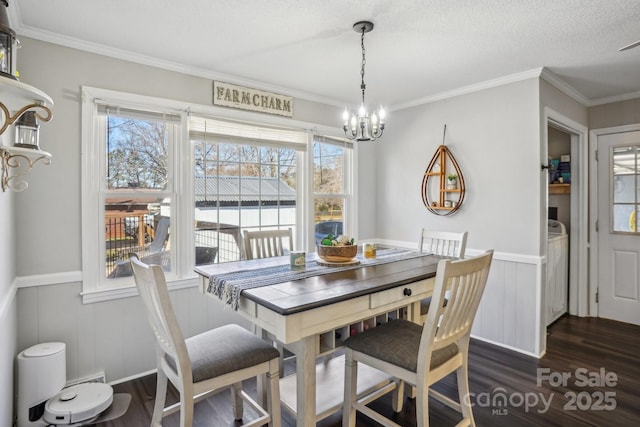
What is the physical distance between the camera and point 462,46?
252 cm

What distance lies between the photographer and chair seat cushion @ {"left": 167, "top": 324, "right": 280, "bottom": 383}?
1.61 metres

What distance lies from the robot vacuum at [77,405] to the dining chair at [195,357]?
22.0 inches

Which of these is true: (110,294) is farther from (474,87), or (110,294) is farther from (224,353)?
(474,87)

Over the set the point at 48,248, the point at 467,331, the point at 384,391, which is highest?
the point at 48,248

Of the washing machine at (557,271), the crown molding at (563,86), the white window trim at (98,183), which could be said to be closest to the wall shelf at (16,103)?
the white window trim at (98,183)

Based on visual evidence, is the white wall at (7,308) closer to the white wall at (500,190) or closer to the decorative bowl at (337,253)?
the decorative bowl at (337,253)

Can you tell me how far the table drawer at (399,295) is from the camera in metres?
1.83

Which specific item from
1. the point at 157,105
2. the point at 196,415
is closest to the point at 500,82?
the point at 157,105

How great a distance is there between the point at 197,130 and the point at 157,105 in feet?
1.15

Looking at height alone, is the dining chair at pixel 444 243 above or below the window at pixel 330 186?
below

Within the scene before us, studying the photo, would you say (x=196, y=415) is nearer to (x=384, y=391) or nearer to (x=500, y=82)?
(x=384, y=391)

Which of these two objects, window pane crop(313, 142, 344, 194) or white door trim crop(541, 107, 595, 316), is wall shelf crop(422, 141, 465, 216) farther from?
white door trim crop(541, 107, 595, 316)

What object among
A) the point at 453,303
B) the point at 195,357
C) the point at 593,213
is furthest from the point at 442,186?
the point at 195,357

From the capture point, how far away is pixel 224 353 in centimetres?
171
